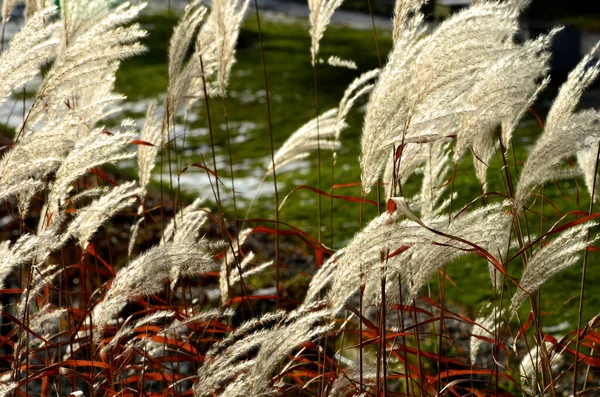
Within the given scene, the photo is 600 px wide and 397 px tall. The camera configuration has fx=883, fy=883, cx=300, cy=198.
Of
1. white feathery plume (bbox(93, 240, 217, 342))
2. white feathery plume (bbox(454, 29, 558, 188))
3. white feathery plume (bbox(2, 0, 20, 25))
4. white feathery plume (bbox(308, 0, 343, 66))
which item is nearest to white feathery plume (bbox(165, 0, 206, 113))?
white feathery plume (bbox(308, 0, 343, 66))

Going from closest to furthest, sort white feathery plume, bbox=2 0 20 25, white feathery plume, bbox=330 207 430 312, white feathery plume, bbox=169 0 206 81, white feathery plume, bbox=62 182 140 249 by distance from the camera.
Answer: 1. white feathery plume, bbox=330 207 430 312
2. white feathery plume, bbox=62 182 140 249
3. white feathery plume, bbox=169 0 206 81
4. white feathery plume, bbox=2 0 20 25

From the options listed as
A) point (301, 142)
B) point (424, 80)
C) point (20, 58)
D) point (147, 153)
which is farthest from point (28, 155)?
point (301, 142)

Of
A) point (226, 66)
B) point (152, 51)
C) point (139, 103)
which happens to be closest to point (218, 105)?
point (139, 103)

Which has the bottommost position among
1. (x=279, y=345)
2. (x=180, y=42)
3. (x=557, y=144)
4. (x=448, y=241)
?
(x=279, y=345)

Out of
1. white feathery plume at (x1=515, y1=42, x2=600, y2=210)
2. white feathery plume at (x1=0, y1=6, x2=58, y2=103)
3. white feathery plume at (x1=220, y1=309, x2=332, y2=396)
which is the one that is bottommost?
white feathery plume at (x1=220, y1=309, x2=332, y2=396)

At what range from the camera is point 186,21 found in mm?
2039

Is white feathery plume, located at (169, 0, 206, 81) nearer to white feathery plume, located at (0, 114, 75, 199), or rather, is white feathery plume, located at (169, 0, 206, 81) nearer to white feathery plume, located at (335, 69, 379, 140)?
white feathery plume, located at (335, 69, 379, 140)

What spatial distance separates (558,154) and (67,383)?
Answer: 261 cm

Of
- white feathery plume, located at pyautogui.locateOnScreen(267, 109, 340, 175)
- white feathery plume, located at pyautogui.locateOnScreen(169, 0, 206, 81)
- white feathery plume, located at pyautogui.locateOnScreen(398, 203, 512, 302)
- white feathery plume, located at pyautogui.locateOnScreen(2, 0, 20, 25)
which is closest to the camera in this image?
white feathery plume, located at pyautogui.locateOnScreen(398, 203, 512, 302)

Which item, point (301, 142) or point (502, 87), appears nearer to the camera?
point (502, 87)

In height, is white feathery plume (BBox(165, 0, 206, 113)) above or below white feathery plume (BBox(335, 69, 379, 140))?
above

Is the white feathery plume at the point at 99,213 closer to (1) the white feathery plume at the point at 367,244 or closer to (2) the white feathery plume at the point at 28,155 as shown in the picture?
(2) the white feathery plume at the point at 28,155

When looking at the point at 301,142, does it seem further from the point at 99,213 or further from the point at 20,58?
the point at 20,58

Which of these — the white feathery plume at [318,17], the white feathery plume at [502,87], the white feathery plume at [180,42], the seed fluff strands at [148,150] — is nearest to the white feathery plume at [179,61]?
the white feathery plume at [180,42]
